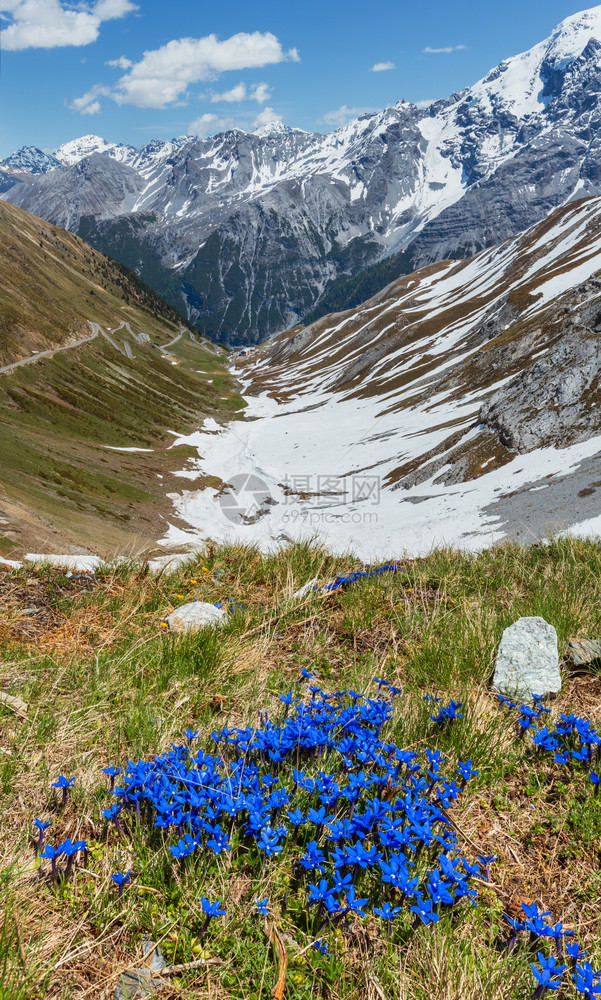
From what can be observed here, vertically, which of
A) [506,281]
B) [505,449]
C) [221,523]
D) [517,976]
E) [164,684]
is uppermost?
[506,281]

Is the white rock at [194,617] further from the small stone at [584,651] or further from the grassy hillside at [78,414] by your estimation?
the small stone at [584,651]

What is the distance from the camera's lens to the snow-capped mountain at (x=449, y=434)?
135 ft

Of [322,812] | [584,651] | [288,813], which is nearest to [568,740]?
[584,651]

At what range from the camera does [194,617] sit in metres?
Result: 5.71

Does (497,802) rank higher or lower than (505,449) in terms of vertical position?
higher

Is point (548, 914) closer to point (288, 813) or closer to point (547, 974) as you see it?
point (547, 974)

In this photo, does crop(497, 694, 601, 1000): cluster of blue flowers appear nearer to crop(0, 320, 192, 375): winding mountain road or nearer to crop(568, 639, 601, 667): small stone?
crop(568, 639, 601, 667): small stone

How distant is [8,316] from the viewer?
11556 cm

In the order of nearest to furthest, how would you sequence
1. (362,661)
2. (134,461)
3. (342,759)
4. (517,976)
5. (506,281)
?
1. (517,976)
2. (342,759)
3. (362,661)
4. (134,461)
5. (506,281)

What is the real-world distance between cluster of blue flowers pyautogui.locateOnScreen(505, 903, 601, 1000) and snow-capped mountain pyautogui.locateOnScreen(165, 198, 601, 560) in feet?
24.1

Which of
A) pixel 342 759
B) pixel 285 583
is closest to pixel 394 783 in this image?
pixel 342 759

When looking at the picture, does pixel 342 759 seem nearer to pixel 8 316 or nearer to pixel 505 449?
pixel 505 449

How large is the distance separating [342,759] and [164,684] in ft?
5.96

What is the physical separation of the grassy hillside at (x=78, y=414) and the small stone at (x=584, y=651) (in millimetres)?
6755
